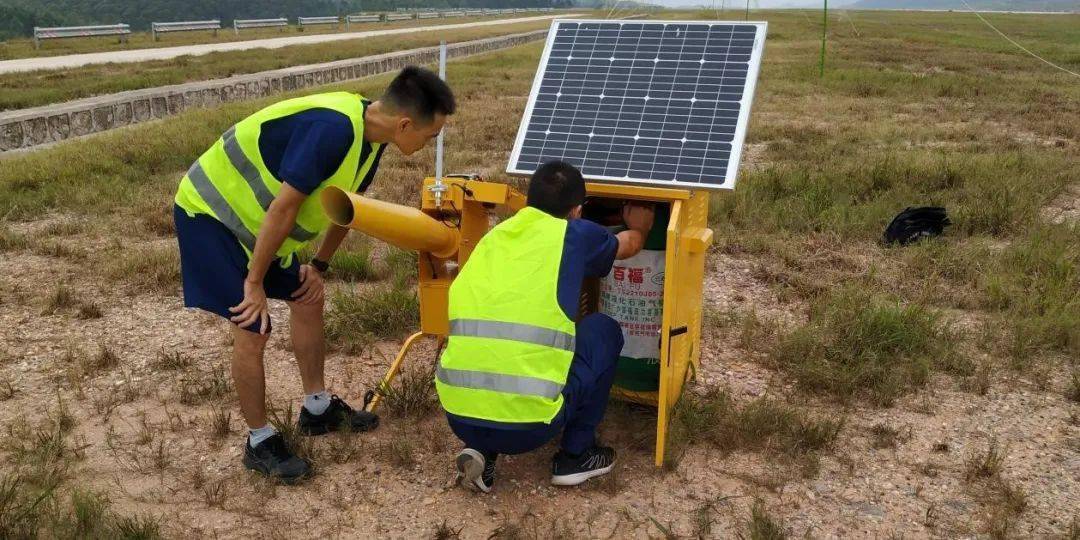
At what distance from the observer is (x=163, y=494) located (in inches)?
133

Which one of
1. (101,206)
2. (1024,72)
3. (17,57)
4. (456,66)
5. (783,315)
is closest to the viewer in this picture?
(783,315)

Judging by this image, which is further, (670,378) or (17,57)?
(17,57)

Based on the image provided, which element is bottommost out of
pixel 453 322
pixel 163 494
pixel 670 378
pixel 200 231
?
pixel 163 494

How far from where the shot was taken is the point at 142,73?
16.5 m

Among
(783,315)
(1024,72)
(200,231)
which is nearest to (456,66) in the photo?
(1024,72)

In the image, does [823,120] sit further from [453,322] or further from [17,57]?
[17,57]

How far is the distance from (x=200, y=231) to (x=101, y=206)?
5.49 m

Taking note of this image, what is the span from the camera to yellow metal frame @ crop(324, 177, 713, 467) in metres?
3.28

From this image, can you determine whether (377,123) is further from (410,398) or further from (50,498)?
(50,498)

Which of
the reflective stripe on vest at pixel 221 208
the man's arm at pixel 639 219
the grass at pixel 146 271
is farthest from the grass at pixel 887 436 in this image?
the grass at pixel 146 271

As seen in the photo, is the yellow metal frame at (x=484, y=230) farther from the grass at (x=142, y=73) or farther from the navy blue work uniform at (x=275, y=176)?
the grass at (x=142, y=73)

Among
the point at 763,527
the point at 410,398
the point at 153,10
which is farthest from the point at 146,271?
Result: the point at 153,10

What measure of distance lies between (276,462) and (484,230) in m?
1.41

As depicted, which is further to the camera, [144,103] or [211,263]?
[144,103]
